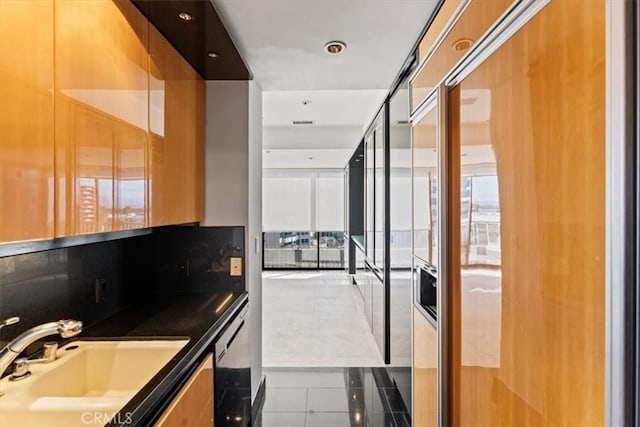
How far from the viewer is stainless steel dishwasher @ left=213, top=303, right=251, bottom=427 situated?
5.83 feet

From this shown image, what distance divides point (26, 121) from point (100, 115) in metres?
0.35

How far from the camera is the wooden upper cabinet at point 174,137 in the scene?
1.72m

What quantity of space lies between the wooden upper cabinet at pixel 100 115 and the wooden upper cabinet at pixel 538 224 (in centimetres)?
135

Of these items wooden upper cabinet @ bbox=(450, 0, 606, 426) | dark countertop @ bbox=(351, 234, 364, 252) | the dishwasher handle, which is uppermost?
wooden upper cabinet @ bbox=(450, 0, 606, 426)

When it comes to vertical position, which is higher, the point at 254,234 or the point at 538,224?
the point at 538,224

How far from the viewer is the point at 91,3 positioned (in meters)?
1.26

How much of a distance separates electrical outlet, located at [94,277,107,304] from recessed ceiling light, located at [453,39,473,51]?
205 centimetres

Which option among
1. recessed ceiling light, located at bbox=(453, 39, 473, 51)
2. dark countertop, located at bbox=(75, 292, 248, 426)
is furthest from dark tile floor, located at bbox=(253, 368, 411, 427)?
recessed ceiling light, located at bbox=(453, 39, 473, 51)

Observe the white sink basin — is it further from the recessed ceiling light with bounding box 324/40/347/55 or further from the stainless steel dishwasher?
the recessed ceiling light with bounding box 324/40/347/55

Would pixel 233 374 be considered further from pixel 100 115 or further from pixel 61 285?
pixel 100 115

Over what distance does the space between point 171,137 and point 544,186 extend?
1.75 meters

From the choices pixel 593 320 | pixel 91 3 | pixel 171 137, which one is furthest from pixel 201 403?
pixel 91 3

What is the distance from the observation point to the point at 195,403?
1.43 meters

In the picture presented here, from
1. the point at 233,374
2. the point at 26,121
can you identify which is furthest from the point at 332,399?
the point at 26,121
